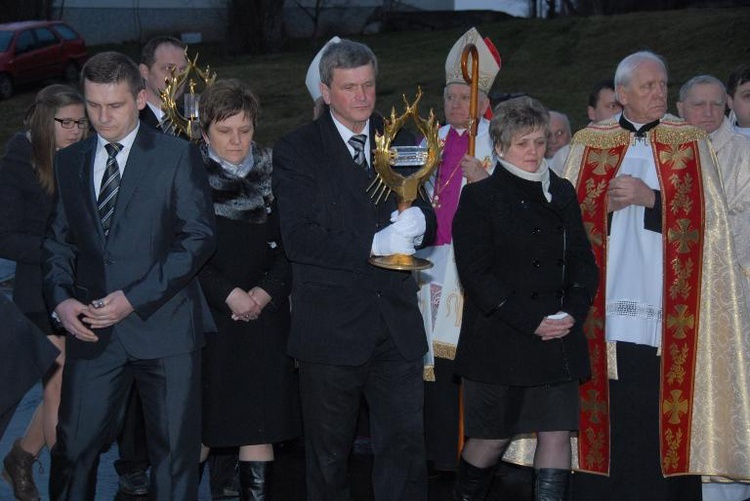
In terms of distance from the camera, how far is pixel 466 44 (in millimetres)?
6660

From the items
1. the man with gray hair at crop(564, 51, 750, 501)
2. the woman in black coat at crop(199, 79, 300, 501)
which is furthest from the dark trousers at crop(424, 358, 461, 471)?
the woman in black coat at crop(199, 79, 300, 501)

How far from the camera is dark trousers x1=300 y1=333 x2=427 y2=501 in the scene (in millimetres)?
5000

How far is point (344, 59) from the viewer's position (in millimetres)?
4973

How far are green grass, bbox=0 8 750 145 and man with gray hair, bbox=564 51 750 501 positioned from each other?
13133 millimetres

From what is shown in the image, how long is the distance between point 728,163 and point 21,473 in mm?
3697

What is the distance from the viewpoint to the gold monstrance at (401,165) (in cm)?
471

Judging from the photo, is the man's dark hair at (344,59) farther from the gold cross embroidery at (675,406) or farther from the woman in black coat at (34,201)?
the gold cross embroidery at (675,406)

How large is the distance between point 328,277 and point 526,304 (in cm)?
82

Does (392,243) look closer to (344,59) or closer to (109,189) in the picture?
(344,59)

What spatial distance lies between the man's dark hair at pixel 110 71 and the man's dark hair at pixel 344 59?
2.43 ft

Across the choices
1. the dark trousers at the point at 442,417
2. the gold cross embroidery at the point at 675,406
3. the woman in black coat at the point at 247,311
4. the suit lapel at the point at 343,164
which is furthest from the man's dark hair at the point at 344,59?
the dark trousers at the point at 442,417

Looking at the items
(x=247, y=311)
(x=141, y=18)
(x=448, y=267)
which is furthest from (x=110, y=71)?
(x=141, y=18)

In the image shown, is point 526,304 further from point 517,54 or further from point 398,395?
point 517,54

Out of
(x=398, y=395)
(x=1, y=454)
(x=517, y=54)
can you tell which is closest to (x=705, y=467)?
(x=398, y=395)
